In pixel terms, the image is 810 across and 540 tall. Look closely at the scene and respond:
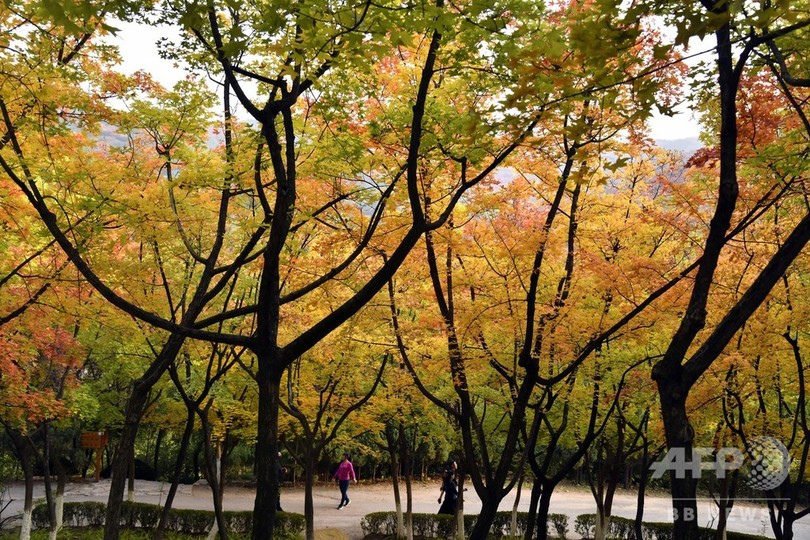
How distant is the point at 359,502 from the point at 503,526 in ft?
19.1

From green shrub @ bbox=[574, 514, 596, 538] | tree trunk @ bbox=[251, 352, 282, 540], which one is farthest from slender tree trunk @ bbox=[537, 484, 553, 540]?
green shrub @ bbox=[574, 514, 596, 538]

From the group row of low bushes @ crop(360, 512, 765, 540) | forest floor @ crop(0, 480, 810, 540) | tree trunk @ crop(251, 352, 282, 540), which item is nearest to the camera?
tree trunk @ crop(251, 352, 282, 540)

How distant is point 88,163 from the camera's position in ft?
25.1

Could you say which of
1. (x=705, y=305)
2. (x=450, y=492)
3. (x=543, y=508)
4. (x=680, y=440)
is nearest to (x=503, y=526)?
(x=450, y=492)

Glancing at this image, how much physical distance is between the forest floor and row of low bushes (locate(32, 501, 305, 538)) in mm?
1020

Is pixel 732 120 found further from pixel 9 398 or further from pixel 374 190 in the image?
pixel 9 398

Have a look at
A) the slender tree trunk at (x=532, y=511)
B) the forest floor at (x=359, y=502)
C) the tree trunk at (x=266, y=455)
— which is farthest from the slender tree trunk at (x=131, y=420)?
the forest floor at (x=359, y=502)

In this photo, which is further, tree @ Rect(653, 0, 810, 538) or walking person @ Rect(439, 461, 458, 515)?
walking person @ Rect(439, 461, 458, 515)

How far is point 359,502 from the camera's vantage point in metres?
22.0

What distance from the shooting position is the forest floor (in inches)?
738

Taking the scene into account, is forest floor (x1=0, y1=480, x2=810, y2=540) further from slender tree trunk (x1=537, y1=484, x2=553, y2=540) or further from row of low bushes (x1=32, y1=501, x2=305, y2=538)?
slender tree trunk (x1=537, y1=484, x2=553, y2=540)

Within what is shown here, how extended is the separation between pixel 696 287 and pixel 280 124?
5166 mm

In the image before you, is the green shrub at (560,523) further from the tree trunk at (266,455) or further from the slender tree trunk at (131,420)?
the tree trunk at (266,455)

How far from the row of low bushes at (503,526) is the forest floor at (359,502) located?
61 centimetres
